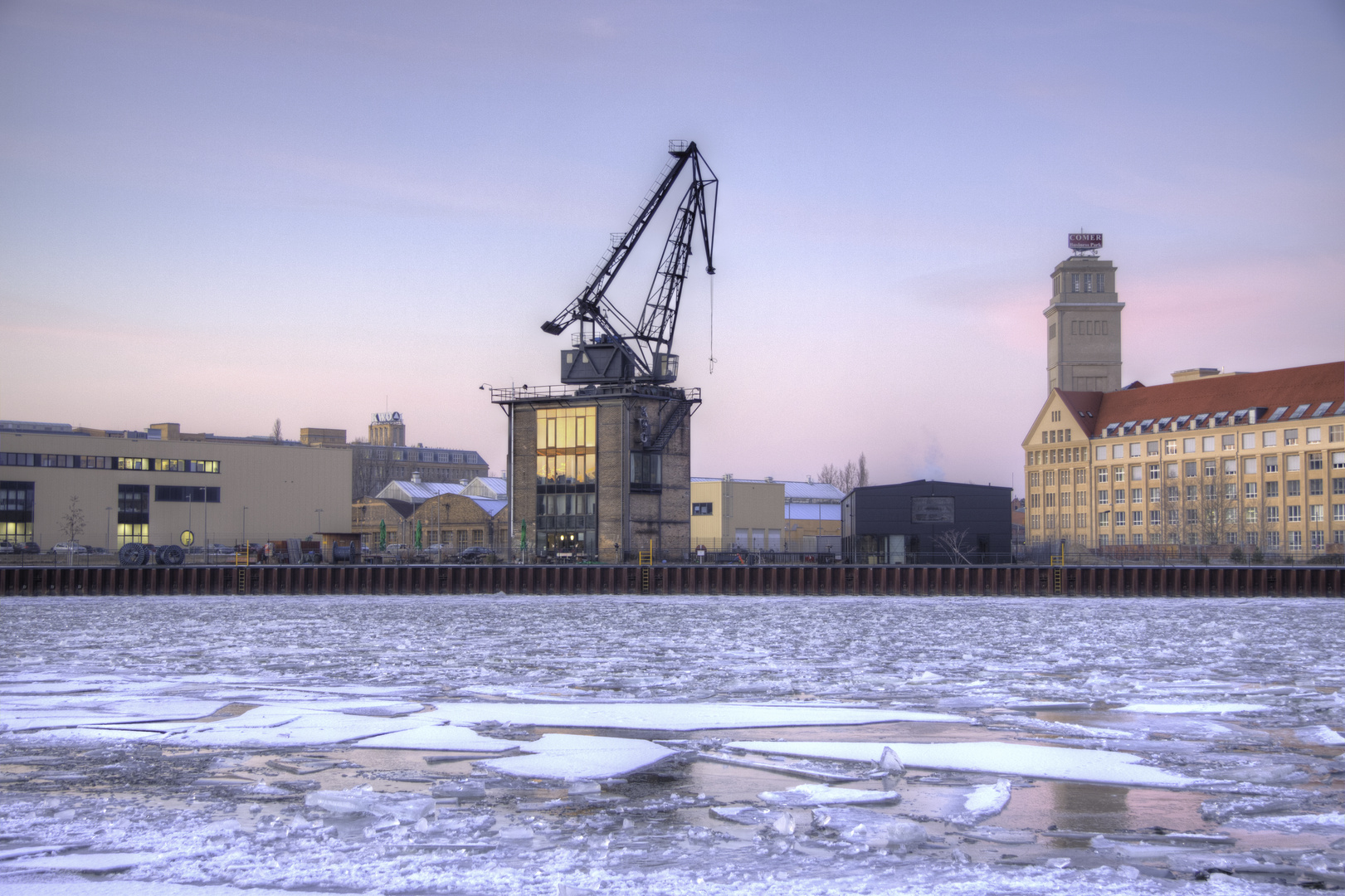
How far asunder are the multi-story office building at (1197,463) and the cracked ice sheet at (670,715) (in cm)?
8286

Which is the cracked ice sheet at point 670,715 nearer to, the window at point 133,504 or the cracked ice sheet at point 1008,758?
the cracked ice sheet at point 1008,758

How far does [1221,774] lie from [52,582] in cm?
4864

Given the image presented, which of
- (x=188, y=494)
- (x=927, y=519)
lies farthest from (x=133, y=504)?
(x=927, y=519)

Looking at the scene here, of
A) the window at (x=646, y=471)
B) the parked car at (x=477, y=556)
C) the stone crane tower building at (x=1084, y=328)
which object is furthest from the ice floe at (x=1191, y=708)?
the stone crane tower building at (x=1084, y=328)

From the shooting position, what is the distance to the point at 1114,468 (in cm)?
12019

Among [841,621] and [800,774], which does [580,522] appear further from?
[800,774]

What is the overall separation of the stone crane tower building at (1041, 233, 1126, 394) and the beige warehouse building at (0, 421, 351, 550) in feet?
298

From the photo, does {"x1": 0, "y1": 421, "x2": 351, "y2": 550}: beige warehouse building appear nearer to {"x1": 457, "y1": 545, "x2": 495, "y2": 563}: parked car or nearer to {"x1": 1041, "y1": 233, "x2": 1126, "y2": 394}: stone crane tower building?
{"x1": 457, "y1": 545, "x2": 495, "y2": 563}: parked car

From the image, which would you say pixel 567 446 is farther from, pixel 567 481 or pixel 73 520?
pixel 73 520

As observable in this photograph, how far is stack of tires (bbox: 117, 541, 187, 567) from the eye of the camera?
186 feet

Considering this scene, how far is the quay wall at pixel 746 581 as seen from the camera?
161ft

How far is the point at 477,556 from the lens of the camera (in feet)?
224

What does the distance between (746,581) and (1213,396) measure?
80.0 metres

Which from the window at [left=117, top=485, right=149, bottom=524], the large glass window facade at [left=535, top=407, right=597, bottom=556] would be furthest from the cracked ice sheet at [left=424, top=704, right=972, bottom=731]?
the window at [left=117, top=485, right=149, bottom=524]
